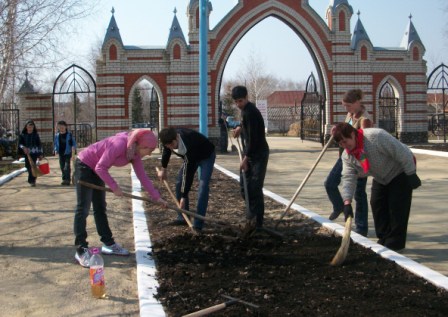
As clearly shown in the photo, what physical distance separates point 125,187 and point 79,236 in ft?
19.3

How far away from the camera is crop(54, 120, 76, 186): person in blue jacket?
11477 mm

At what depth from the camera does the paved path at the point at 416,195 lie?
5.64 meters

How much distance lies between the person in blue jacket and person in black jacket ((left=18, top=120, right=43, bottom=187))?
1.41 feet

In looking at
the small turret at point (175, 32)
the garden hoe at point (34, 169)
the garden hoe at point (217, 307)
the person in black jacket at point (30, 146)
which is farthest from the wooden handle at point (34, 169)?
the small turret at point (175, 32)

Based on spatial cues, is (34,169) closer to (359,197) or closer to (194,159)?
(194,159)

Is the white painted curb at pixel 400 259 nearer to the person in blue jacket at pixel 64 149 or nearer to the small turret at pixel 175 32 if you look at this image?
the person in blue jacket at pixel 64 149

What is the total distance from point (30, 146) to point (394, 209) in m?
8.58

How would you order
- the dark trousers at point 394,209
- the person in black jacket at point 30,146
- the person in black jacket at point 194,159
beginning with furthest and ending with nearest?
the person in black jacket at point 30,146
the person in black jacket at point 194,159
the dark trousers at point 394,209

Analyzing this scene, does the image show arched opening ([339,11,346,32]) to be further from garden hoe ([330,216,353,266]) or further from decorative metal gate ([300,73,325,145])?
garden hoe ([330,216,353,266])

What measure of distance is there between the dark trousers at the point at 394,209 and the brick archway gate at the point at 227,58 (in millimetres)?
16267

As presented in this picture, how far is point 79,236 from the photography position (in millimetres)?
5246

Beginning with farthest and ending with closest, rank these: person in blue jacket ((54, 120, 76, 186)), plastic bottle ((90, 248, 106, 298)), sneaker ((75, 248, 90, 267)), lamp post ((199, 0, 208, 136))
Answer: person in blue jacket ((54, 120, 76, 186)) < lamp post ((199, 0, 208, 136)) < sneaker ((75, 248, 90, 267)) < plastic bottle ((90, 248, 106, 298))

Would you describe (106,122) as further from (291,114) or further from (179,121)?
(291,114)

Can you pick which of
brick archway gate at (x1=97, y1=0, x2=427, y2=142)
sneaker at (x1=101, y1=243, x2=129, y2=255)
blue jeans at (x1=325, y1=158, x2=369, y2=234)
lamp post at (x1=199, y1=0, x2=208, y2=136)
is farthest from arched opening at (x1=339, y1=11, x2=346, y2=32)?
sneaker at (x1=101, y1=243, x2=129, y2=255)
